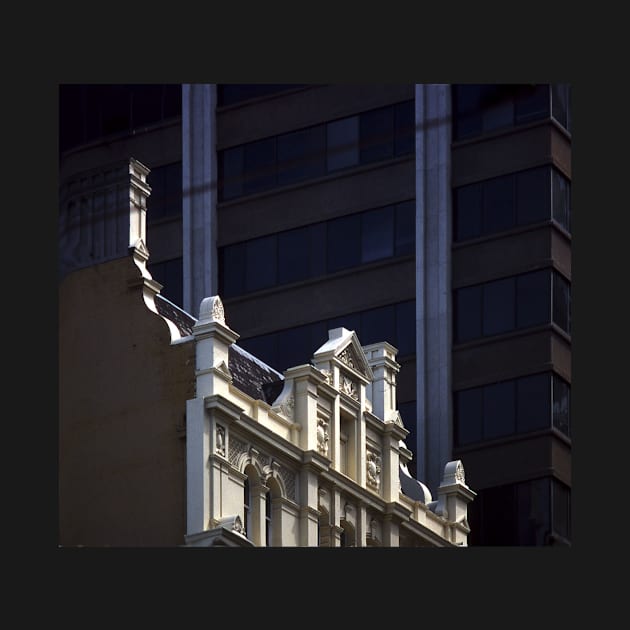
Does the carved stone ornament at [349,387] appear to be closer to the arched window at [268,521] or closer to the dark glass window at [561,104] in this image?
the arched window at [268,521]

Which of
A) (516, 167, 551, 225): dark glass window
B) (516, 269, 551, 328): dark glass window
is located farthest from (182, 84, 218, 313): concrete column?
(516, 167, 551, 225): dark glass window

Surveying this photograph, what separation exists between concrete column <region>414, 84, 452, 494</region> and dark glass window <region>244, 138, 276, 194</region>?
2689 millimetres

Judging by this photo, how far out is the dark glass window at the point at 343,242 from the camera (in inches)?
2904

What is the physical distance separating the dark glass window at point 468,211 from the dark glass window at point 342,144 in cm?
200

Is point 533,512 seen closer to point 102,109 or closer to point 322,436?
point 322,436

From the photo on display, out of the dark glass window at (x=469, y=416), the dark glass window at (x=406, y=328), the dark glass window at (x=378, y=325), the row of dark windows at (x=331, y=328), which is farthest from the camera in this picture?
the dark glass window at (x=406, y=328)

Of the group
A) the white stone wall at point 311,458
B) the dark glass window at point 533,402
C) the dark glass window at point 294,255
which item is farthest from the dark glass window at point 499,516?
the dark glass window at point 294,255

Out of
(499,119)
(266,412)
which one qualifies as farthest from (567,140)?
(266,412)

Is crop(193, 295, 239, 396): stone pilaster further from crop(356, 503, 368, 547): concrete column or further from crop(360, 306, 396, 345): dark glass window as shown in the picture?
crop(360, 306, 396, 345): dark glass window

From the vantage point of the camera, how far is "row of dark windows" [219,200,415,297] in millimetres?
73438

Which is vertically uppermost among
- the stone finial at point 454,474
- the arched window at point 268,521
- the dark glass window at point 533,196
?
the dark glass window at point 533,196

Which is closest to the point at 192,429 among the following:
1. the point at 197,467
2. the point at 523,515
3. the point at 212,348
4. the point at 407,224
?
the point at 197,467

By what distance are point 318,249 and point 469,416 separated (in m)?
4.22

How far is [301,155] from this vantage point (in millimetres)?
74125
